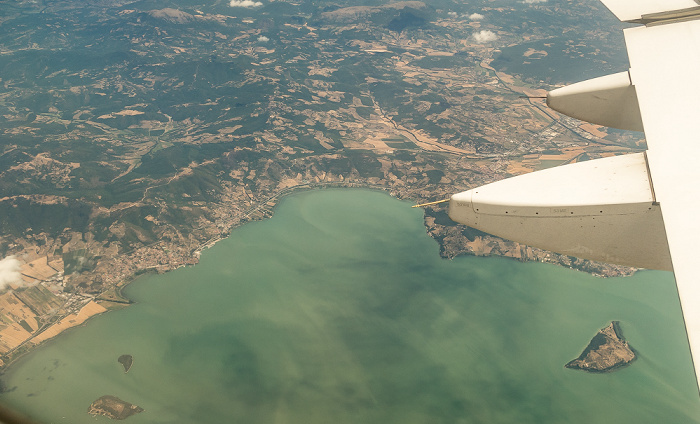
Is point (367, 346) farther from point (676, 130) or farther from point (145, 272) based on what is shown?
point (676, 130)

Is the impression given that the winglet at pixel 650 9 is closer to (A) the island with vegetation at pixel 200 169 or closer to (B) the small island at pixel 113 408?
(B) the small island at pixel 113 408

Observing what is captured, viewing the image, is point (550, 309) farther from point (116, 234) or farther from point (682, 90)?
point (116, 234)

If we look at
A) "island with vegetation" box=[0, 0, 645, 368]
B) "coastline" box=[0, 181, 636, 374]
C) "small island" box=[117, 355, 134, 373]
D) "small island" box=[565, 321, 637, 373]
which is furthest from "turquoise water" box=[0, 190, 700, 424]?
"island with vegetation" box=[0, 0, 645, 368]

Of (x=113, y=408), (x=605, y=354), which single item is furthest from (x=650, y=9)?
(x=113, y=408)

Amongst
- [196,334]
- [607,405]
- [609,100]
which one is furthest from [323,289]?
[609,100]

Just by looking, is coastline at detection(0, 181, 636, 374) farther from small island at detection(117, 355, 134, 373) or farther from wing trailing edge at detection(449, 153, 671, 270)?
wing trailing edge at detection(449, 153, 671, 270)

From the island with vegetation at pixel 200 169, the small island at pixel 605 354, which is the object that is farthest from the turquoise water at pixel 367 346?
the island with vegetation at pixel 200 169
